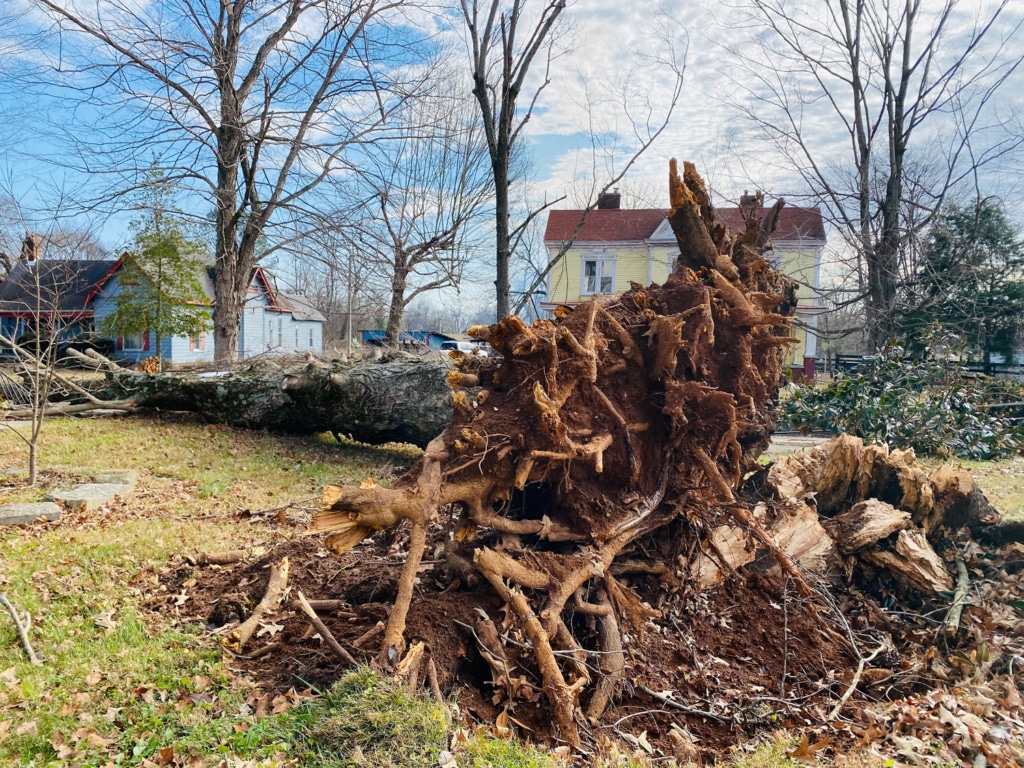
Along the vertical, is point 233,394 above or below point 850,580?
above

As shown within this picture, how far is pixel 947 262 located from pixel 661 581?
16837 millimetres

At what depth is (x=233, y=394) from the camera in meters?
11.3

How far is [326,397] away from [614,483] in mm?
7043

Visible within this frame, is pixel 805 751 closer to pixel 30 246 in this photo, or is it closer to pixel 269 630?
pixel 269 630

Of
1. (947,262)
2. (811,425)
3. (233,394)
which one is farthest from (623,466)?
(947,262)

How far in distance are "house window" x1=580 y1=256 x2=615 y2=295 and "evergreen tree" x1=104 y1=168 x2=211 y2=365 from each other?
15.9m

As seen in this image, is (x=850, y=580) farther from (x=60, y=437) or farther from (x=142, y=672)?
(x=60, y=437)

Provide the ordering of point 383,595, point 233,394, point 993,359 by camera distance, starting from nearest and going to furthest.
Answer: point 383,595
point 233,394
point 993,359

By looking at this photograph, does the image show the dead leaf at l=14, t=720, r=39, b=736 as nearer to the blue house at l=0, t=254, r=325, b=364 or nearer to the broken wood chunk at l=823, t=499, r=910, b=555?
the broken wood chunk at l=823, t=499, r=910, b=555

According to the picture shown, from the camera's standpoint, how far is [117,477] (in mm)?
7766

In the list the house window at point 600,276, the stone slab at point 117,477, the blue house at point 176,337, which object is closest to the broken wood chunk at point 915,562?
the stone slab at point 117,477

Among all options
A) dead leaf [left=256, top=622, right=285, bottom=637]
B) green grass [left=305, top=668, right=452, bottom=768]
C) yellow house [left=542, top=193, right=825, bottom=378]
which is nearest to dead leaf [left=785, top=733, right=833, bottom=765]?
green grass [left=305, top=668, right=452, bottom=768]

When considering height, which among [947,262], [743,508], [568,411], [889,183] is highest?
[889,183]

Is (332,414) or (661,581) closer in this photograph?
(661,581)
